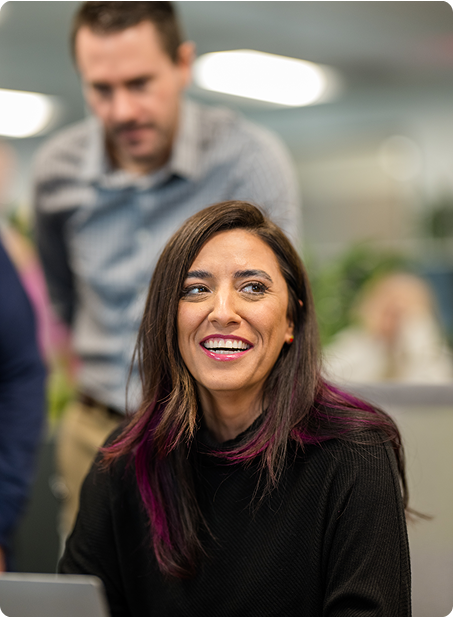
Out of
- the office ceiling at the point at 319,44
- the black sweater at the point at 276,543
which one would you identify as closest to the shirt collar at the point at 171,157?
the black sweater at the point at 276,543

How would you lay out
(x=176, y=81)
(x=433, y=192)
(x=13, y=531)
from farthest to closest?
(x=433, y=192), (x=176, y=81), (x=13, y=531)

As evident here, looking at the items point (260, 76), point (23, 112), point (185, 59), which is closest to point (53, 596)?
point (185, 59)

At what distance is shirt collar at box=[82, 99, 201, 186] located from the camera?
5.57ft

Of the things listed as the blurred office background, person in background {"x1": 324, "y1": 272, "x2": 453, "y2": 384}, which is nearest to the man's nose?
the blurred office background

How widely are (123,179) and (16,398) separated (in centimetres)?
64

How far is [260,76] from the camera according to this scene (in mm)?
5594

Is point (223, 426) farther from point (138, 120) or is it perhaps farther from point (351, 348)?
point (351, 348)

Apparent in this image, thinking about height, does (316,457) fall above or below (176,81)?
below

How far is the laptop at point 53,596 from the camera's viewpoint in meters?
0.81

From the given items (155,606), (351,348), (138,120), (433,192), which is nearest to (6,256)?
(138,120)

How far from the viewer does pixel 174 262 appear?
1.15 meters

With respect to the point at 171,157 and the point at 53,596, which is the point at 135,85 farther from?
the point at 53,596

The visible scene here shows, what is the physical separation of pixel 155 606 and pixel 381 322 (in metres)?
2.55

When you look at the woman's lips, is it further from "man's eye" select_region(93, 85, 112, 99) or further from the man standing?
"man's eye" select_region(93, 85, 112, 99)
